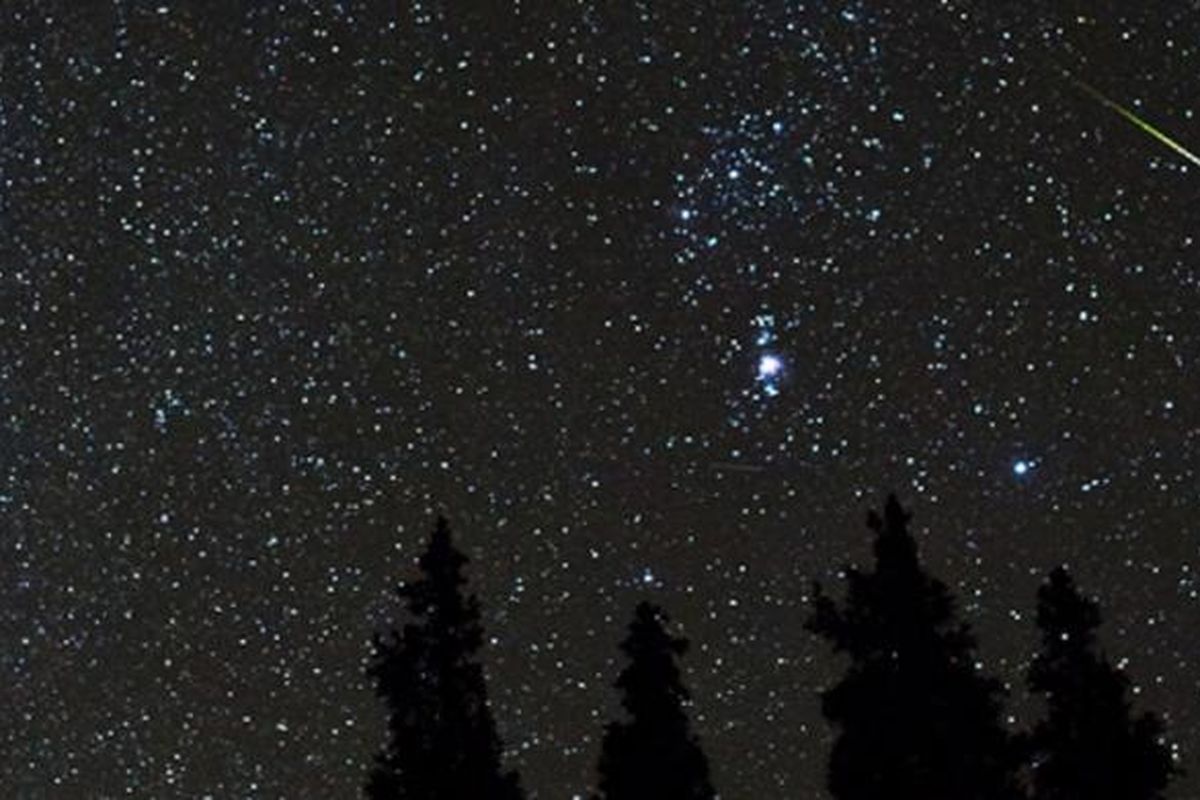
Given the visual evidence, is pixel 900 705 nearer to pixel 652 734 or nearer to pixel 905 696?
pixel 905 696

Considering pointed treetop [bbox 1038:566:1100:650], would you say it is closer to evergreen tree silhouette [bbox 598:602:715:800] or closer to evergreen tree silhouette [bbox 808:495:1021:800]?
evergreen tree silhouette [bbox 808:495:1021:800]

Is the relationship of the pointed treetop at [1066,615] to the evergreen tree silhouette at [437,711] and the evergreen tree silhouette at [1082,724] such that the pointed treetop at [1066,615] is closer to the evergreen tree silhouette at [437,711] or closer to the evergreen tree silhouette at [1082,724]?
the evergreen tree silhouette at [1082,724]

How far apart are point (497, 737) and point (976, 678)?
4920 millimetres

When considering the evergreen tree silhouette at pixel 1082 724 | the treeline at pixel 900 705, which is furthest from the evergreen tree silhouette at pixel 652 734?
the evergreen tree silhouette at pixel 1082 724

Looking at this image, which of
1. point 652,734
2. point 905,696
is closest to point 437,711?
point 652,734

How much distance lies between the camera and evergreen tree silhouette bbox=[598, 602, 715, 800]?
68.9 ft

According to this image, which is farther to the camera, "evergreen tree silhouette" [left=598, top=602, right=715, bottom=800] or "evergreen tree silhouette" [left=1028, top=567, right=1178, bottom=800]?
"evergreen tree silhouette" [left=598, top=602, right=715, bottom=800]

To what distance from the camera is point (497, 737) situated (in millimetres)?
19609

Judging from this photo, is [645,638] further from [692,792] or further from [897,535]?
[897,535]

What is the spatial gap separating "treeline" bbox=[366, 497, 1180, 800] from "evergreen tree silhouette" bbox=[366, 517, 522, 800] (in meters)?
0.01

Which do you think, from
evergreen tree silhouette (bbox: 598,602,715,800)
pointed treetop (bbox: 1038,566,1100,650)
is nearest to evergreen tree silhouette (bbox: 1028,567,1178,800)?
pointed treetop (bbox: 1038,566,1100,650)

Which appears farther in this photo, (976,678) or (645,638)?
(645,638)

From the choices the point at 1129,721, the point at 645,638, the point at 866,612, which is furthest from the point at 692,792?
the point at 1129,721

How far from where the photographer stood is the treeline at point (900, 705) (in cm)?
1895
